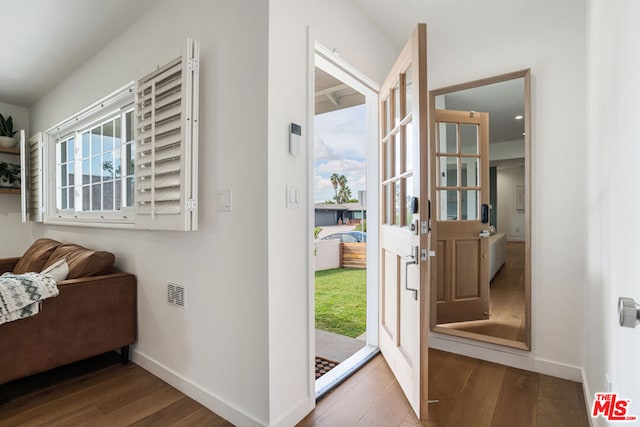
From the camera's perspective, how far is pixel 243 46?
158 cm

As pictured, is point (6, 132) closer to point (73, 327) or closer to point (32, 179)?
point (32, 179)

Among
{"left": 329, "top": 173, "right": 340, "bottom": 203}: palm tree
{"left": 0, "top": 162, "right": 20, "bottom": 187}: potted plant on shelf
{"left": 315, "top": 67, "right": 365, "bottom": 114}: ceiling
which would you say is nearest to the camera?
{"left": 315, "top": 67, "right": 365, "bottom": 114}: ceiling

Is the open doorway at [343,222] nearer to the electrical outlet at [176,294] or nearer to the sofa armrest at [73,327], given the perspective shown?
the electrical outlet at [176,294]

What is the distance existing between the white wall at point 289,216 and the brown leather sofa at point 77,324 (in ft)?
4.75

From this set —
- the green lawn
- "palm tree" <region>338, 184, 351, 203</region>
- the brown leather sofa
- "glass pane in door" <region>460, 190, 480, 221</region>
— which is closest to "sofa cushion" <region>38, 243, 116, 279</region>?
the brown leather sofa

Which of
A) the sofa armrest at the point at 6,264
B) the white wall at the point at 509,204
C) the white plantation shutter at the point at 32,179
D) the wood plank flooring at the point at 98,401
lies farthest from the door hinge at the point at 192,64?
the sofa armrest at the point at 6,264

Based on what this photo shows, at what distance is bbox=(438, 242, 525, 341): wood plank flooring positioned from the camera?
2.19m

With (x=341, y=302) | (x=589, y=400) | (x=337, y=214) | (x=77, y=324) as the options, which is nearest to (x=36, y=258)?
(x=77, y=324)

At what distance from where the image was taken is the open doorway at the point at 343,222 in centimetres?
231

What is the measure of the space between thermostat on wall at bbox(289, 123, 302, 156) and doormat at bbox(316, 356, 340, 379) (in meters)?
1.58

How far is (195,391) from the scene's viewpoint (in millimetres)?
1832

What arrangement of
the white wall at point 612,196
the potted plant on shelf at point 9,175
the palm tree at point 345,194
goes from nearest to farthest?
the white wall at point 612,196
the potted plant on shelf at point 9,175
the palm tree at point 345,194

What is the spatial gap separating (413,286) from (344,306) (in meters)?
2.36

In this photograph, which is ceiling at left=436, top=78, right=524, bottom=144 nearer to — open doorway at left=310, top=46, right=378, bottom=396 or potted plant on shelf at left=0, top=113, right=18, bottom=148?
open doorway at left=310, top=46, right=378, bottom=396
